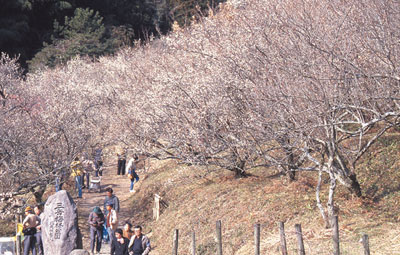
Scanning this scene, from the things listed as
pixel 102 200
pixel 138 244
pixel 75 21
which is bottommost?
pixel 138 244

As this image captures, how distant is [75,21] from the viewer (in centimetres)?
3928

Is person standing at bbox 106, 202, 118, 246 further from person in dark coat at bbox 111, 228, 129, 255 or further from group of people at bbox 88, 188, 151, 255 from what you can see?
person in dark coat at bbox 111, 228, 129, 255

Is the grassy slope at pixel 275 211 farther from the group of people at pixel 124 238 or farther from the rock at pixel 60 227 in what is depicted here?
the rock at pixel 60 227

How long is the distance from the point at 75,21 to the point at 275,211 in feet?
100

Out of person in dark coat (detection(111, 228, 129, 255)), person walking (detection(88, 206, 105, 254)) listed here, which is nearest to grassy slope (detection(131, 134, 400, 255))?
person walking (detection(88, 206, 105, 254))

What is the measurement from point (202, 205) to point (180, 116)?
2.49 m

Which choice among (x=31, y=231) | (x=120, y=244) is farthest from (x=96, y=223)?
(x=120, y=244)

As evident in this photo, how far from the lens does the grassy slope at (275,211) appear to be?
997 cm

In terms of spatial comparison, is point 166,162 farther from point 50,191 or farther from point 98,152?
point 50,191

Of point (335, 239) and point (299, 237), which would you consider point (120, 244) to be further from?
point (335, 239)

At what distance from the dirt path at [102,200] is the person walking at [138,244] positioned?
129 inches

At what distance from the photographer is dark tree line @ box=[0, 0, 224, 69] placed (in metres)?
38.0

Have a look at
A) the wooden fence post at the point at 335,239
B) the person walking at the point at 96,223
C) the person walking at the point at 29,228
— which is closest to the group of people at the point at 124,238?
the person walking at the point at 96,223

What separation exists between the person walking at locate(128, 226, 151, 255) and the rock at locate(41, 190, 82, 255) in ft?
5.65
